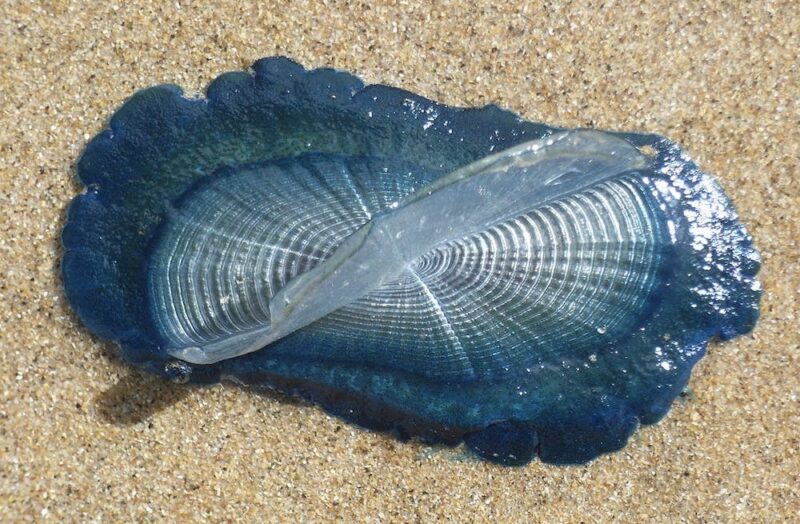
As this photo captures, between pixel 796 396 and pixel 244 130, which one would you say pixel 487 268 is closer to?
pixel 244 130

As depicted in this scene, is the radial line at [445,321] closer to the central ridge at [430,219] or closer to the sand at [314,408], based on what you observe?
the central ridge at [430,219]

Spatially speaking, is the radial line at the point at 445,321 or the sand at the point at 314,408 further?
the sand at the point at 314,408

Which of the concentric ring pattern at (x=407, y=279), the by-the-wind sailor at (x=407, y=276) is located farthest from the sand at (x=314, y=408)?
the concentric ring pattern at (x=407, y=279)

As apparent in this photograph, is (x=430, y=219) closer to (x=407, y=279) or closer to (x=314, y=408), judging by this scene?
(x=407, y=279)

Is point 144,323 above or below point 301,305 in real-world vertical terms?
below

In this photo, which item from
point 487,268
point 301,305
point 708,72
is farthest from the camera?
point 708,72

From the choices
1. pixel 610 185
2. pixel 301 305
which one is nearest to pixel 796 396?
pixel 610 185
